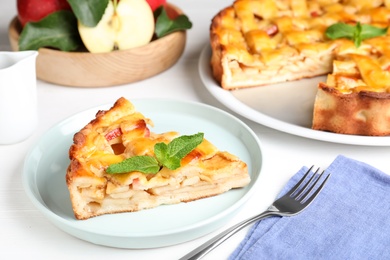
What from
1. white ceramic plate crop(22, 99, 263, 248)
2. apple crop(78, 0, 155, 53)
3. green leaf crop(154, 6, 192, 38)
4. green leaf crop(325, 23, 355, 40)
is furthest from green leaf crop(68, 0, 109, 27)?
green leaf crop(325, 23, 355, 40)

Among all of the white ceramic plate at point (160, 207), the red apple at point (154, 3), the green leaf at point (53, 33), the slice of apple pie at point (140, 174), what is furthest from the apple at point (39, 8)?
the slice of apple pie at point (140, 174)

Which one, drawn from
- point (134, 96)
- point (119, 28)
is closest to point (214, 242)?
point (134, 96)

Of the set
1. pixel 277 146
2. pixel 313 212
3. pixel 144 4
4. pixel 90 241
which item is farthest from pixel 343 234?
pixel 144 4

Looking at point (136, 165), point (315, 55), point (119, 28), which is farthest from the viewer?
point (315, 55)

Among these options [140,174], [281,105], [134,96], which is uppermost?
[140,174]

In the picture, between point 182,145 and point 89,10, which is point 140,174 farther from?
point 89,10
